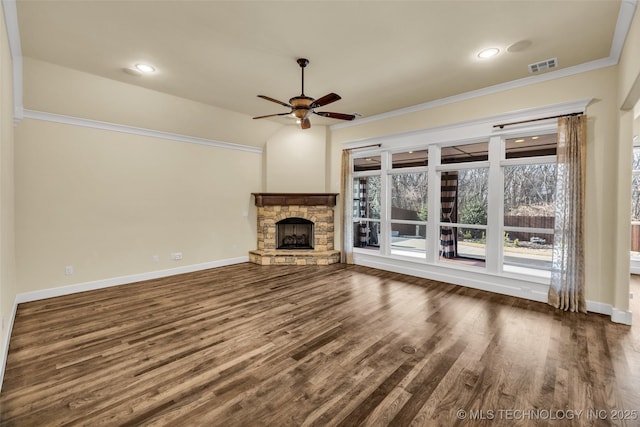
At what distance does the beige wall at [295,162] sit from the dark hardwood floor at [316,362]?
3.12 metres

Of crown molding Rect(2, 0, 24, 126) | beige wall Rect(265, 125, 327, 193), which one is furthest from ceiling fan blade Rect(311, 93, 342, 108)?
beige wall Rect(265, 125, 327, 193)

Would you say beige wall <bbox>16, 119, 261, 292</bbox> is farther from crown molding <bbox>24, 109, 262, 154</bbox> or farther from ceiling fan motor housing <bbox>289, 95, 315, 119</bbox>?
ceiling fan motor housing <bbox>289, 95, 315, 119</bbox>

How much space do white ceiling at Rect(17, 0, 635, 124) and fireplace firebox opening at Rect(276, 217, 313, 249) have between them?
133 inches

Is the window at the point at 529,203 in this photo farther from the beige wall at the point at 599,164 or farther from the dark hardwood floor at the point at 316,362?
the dark hardwood floor at the point at 316,362

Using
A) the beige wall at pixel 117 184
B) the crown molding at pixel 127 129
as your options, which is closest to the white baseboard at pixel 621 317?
the beige wall at pixel 117 184

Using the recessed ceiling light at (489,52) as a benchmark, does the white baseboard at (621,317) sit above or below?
below

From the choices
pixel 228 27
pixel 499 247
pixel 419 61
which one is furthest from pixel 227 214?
pixel 499 247

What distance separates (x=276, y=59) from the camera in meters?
3.56

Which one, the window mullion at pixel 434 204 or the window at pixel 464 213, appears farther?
the window mullion at pixel 434 204

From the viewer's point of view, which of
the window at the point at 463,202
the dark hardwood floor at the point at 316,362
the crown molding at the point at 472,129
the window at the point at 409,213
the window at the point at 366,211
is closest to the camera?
the dark hardwood floor at the point at 316,362

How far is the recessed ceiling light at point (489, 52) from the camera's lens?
3.34 m

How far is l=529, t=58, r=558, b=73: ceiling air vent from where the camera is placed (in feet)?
11.9

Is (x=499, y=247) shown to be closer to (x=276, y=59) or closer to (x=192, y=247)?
(x=276, y=59)

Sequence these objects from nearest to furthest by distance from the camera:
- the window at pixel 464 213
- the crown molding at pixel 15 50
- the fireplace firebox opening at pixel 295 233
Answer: the crown molding at pixel 15 50, the window at pixel 464 213, the fireplace firebox opening at pixel 295 233
